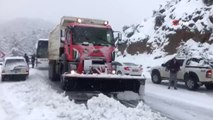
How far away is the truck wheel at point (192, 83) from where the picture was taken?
19266mm

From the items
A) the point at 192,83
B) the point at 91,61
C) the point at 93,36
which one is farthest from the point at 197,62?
the point at 91,61

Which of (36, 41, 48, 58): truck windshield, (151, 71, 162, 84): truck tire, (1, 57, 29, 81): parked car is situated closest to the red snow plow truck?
(151, 71, 162, 84): truck tire

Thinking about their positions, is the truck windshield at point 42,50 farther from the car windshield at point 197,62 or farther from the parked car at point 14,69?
the car windshield at point 197,62

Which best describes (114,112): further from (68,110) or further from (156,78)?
(156,78)

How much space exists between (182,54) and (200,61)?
53.3 ft

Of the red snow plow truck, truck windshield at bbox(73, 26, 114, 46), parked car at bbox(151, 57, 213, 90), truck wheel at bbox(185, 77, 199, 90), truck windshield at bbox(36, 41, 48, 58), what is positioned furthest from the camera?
truck windshield at bbox(36, 41, 48, 58)

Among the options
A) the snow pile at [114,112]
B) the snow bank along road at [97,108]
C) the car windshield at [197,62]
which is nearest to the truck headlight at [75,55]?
the snow bank along road at [97,108]

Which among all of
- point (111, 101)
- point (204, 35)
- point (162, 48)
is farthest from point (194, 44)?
point (111, 101)

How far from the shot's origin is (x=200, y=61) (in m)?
20.3

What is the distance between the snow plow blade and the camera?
584 inches

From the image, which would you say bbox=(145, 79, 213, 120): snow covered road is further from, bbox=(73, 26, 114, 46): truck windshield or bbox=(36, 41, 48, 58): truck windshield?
bbox=(36, 41, 48, 58): truck windshield

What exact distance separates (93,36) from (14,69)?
909cm

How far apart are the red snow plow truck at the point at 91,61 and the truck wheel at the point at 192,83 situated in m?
4.98

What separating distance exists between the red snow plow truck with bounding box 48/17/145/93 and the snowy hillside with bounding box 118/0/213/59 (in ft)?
58.4
